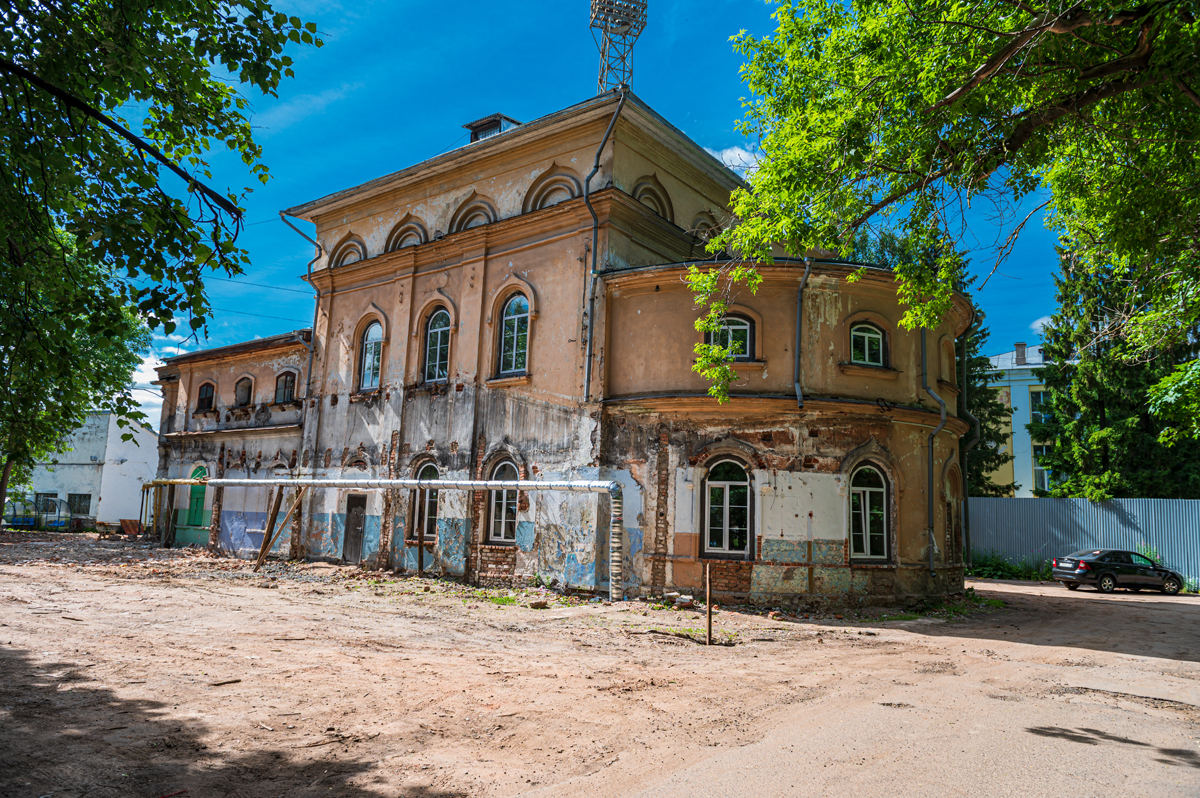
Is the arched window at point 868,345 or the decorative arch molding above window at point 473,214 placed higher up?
the decorative arch molding above window at point 473,214

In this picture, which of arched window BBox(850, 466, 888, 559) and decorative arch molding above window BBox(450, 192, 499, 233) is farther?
decorative arch molding above window BBox(450, 192, 499, 233)

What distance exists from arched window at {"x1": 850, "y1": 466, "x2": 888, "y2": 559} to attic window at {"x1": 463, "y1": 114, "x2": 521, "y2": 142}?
12.7m

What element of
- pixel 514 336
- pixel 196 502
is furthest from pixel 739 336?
pixel 196 502

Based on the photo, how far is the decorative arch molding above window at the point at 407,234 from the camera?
778 inches

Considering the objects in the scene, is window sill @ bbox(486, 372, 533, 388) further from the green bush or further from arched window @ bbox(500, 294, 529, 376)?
the green bush

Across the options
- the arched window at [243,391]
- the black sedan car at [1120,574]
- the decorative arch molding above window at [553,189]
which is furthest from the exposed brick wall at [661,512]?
the arched window at [243,391]

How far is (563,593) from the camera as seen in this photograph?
1504 cm

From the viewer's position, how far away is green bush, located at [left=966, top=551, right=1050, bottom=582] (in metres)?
24.4

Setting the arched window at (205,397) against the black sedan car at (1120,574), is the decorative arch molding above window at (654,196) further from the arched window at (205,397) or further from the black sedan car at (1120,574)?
the arched window at (205,397)

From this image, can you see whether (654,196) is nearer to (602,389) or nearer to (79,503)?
(602,389)

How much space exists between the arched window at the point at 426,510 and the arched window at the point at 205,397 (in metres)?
12.3

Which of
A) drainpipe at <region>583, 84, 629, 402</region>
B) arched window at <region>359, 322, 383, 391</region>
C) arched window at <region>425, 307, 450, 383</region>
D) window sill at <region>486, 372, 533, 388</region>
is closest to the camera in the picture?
drainpipe at <region>583, 84, 629, 402</region>

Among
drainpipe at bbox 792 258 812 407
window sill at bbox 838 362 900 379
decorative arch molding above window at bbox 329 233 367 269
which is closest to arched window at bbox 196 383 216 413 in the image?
decorative arch molding above window at bbox 329 233 367 269

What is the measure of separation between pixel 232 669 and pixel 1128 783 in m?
7.81
